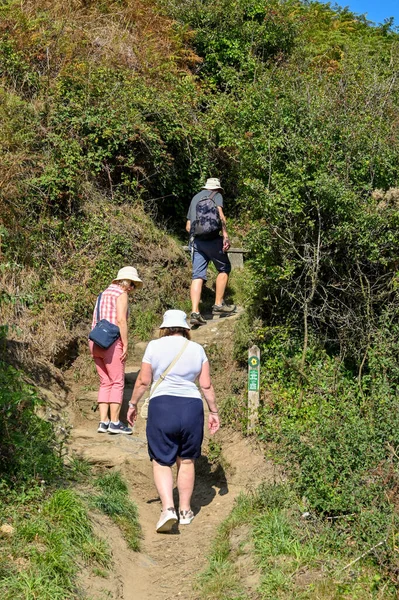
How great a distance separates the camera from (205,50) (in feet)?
51.9

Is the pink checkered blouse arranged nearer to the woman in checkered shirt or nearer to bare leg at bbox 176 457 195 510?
the woman in checkered shirt

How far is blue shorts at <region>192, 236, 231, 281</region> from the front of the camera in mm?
10422

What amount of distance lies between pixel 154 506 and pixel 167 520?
85 cm

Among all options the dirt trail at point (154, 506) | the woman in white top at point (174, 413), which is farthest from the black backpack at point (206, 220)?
the woman in white top at point (174, 413)

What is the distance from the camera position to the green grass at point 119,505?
6199mm

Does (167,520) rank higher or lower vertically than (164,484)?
lower

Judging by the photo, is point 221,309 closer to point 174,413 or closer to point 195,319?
point 195,319

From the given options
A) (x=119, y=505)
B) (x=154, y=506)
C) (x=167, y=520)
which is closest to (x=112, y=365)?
(x=154, y=506)

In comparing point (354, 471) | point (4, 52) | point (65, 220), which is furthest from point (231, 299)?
point (354, 471)

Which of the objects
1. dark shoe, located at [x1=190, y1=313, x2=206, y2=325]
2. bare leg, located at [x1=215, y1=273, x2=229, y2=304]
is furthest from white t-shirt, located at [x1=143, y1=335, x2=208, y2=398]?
bare leg, located at [x1=215, y1=273, x2=229, y2=304]

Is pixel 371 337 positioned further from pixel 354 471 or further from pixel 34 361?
pixel 34 361

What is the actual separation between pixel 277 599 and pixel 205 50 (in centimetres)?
1310

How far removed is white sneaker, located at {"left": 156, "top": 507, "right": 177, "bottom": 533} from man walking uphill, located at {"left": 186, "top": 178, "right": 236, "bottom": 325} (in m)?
4.27

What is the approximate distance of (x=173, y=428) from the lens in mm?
6348
